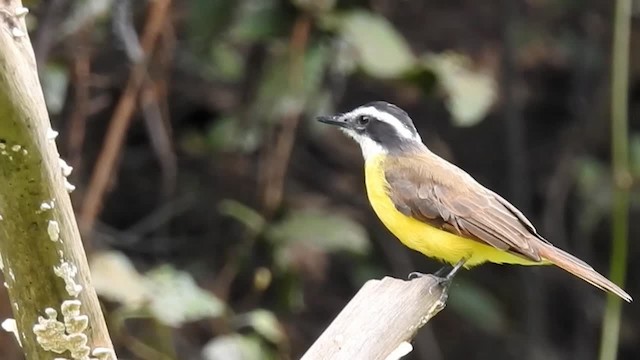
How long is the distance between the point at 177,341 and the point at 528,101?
2.33 meters

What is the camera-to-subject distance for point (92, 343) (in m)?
1.80

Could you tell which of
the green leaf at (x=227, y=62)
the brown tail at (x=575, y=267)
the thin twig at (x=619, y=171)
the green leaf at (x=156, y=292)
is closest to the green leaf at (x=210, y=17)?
the green leaf at (x=227, y=62)

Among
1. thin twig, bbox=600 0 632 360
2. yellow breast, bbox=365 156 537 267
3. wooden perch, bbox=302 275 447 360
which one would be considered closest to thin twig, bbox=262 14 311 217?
yellow breast, bbox=365 156 537 267

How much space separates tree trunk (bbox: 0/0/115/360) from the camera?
5.09ft

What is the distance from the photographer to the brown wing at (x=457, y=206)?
117 inches

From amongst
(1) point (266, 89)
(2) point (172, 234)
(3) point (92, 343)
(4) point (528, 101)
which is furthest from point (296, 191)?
(3) point (92, 343)

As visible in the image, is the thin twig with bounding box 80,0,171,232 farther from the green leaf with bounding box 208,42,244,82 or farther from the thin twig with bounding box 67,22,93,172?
the green leaf with bounding box 208,42,244,82

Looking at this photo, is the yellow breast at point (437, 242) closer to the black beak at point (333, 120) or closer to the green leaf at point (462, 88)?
the black beak at point (333, 120)

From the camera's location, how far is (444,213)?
308cm

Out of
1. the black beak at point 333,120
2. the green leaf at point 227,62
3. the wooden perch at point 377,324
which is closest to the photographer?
the wooden perch at point 377,324

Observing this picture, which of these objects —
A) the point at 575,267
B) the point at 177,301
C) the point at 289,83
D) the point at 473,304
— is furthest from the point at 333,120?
the point at 473,304

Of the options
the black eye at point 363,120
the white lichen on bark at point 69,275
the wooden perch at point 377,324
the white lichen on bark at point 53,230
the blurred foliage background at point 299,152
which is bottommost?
the blurred foliage background at point 299,152

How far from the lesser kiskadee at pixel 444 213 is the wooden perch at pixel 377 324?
Answer: 67 centimetres

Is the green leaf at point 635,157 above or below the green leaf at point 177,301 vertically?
above
